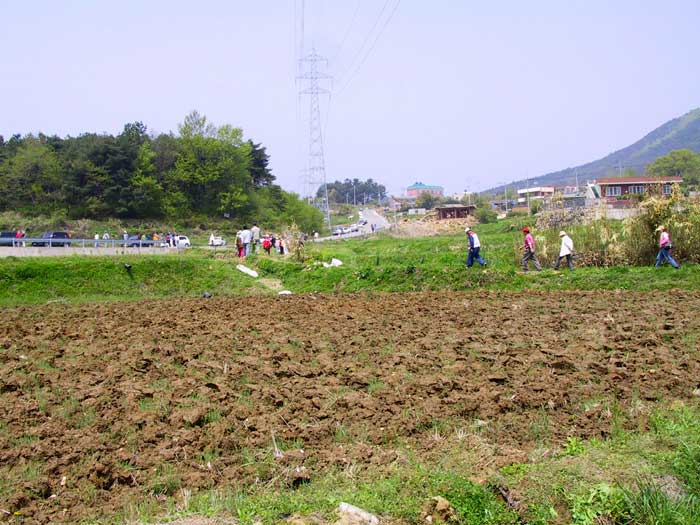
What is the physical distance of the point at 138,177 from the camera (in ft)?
243

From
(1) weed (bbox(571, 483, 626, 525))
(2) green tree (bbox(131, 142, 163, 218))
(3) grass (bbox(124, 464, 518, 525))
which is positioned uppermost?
(2) green tree (bbox(131, 142, 163, 218))

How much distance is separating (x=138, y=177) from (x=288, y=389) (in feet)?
231

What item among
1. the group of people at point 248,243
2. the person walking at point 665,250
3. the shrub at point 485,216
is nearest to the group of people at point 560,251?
the person walking at point 665,250

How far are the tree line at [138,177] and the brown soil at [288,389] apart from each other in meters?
63.1

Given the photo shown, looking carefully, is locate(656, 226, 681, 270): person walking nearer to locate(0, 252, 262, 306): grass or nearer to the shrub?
locate(0, 252, 262, 306): grass

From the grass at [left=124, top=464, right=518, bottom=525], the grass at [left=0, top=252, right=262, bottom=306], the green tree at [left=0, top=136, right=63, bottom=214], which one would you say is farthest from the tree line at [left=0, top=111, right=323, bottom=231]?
the grass at [left=124, top=464, right=518, bottom=525]

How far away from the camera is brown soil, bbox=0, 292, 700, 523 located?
20.0ft

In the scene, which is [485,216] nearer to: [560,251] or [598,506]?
[560,251]

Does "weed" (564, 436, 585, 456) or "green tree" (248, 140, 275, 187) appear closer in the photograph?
"weed" (564, 436, 585, 456)

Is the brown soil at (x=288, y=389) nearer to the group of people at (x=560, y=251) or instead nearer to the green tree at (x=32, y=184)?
the group of people at (x=560, y=251)

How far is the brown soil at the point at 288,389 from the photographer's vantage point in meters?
6.08

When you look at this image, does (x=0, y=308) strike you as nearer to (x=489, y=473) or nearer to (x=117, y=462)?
(x=117, y=462)

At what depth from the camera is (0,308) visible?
17359 mm

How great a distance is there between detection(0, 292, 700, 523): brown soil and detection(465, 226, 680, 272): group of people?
236 inches
